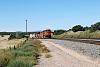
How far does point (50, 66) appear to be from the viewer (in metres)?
21.8

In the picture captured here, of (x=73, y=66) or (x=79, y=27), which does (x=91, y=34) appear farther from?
(x=73, y=66)

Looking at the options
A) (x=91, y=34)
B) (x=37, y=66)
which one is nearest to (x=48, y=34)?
(x=91, y=34)

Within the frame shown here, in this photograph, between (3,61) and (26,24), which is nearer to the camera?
(3,61)

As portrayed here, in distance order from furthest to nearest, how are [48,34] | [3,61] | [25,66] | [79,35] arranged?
[48,34]
[79,35]
[3,61]
[25,66]

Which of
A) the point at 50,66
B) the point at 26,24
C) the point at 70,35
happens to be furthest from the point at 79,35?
the point at 50,66

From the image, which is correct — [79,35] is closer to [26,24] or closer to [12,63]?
[26,24]

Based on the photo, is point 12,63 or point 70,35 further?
point 70,35

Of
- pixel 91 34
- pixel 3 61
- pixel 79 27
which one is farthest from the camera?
pixel 79 27

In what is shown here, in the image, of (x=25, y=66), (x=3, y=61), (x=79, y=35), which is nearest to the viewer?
(x=25, y=66)

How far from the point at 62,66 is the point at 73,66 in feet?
2.27

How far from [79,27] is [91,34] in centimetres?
4116

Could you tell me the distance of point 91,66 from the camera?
2142 cm

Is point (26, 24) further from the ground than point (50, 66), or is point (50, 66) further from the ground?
point (26, 24)

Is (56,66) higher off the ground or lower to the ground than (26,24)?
lower
